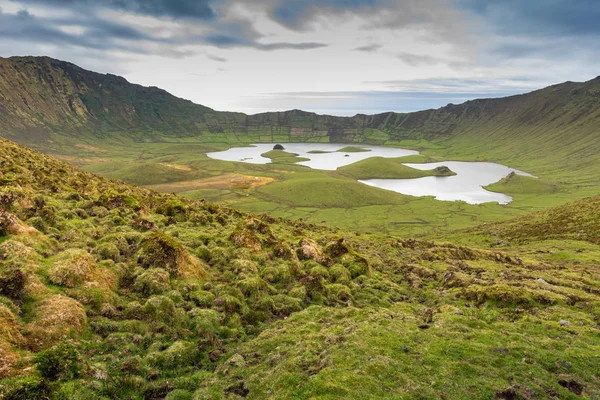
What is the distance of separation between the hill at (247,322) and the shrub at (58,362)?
5cm

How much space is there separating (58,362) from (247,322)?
36.3 ft

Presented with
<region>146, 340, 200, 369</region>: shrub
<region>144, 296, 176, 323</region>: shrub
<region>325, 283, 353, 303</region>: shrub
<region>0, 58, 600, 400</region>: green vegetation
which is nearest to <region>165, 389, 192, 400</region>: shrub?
<region>0, 58, 600, 400</region>: green vegetation

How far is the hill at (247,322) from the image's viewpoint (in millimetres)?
14430

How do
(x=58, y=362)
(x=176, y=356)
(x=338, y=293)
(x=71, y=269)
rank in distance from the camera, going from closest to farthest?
(x=58, y=362) → (x=176, y=356) → (x=71, y=269) → (x=338, y=293)

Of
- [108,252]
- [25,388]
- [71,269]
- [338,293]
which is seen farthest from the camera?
[338,293]

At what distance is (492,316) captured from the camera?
24609mm

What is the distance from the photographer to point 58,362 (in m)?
13.0

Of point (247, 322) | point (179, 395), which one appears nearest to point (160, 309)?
point (247, 322)

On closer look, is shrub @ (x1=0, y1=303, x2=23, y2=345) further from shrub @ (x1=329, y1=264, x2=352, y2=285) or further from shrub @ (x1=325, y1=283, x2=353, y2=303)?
shrub @ (x1=329, y1=264, x2=352, y2=285)

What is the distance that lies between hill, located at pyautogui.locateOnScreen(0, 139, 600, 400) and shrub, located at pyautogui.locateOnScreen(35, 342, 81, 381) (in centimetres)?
5

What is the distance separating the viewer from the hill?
1443 cm

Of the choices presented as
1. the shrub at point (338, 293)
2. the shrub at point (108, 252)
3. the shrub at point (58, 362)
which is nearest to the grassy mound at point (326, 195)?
the shrub at point (338, 293)

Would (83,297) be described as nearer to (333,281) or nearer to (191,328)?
(191,328)

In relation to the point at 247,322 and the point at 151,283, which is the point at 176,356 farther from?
the point at 151,283
